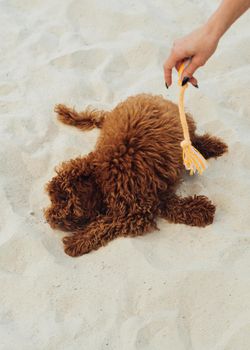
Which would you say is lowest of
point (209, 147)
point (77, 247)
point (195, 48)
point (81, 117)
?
point (77, 247)

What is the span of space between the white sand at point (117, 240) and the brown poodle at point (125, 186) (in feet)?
0.24

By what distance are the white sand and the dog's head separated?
15cm

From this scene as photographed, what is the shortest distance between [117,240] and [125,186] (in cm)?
27

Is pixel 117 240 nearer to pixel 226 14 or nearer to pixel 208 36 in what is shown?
pixel 208 36

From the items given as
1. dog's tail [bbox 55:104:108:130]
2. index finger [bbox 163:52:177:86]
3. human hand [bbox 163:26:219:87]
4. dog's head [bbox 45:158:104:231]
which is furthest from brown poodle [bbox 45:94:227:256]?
dog's tail [bbox 55:104:108:130]

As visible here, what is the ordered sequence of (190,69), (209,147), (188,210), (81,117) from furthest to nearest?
(81,117), (209,147), (188,210), (190,69)

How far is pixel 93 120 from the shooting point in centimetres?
307

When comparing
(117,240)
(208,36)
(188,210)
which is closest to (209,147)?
(188,210)

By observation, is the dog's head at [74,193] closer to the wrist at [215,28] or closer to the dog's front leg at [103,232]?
the dog's front leg at [103,232]

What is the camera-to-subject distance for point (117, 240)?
2.40 metres

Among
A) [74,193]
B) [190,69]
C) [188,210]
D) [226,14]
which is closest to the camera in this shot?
[226,14]

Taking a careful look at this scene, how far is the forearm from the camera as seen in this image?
1932 millimetres

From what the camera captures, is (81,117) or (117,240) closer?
(117,240)

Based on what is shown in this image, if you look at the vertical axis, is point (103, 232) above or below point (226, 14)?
below
